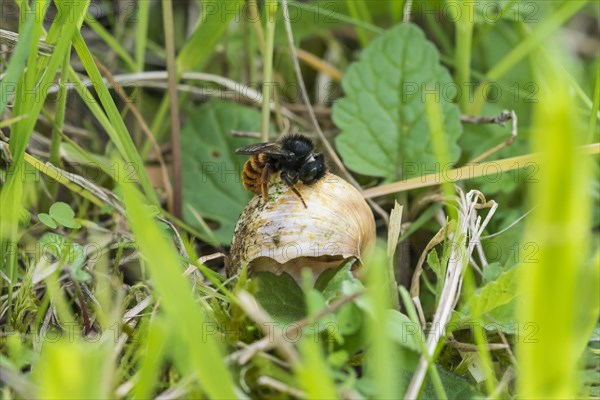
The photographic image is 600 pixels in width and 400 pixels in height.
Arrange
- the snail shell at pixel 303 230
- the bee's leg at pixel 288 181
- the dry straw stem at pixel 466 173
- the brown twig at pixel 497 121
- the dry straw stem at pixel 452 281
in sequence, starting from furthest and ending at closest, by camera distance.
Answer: the brown twig at pixel 497 121 < the dry straw stem at pixel 466 173 < the bee's leg at pixel 288 181 < the snail shell at pixel 303 230 < the dry straw stem at pixel 452 281

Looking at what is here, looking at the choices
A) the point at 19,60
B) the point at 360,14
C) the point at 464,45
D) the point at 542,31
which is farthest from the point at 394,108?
the point at 19,60

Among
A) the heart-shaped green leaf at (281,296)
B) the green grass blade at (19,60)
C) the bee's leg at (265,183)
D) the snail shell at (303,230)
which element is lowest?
the heart-shaped green leaf at (281,296)

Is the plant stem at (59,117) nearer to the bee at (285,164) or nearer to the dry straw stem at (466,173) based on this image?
the bee at (285,164)

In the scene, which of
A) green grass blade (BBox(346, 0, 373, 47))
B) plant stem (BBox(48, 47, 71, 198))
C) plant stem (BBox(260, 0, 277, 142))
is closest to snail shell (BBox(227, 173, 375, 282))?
plant stem (BBox(260, 0, 277, 142))

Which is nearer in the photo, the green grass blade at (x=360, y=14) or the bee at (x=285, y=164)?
the bee at (x=285, y=164)

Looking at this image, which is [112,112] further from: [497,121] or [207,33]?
[497,121]

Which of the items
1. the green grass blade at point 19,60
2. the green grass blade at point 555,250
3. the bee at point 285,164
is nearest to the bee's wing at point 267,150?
the bee at point 285,164
